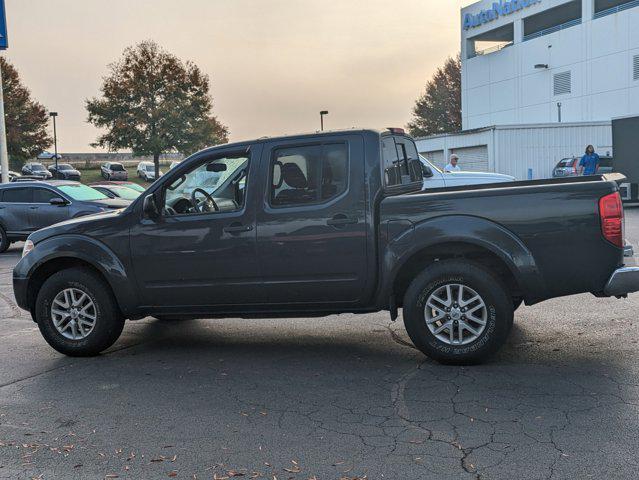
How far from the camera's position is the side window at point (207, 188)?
20.5 ft

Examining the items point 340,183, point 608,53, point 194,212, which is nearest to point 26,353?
point 194,212

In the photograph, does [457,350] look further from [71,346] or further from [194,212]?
[71,346]

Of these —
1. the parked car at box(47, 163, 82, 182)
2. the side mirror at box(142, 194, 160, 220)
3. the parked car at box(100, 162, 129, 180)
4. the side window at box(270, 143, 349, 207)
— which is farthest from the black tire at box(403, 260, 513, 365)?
the parked car at box(100, 162, 129, 180)

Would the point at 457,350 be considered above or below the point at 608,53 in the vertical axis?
below

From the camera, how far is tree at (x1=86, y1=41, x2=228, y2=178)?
49.6 meters

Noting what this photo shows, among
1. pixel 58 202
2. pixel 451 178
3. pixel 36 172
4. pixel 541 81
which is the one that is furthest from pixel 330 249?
pixel 36 172

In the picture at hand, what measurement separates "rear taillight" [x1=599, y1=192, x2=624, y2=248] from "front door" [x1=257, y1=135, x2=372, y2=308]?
180 cm

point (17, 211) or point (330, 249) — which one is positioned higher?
point (17, 211)

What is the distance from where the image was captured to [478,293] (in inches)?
218

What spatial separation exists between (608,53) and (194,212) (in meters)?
37.1

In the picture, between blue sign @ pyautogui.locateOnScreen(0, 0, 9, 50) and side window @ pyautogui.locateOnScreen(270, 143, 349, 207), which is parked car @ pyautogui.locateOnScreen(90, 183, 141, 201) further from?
side window @ pyautogui.locateOnScreen(270, 143, 349, 207)

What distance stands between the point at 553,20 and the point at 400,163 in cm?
4160

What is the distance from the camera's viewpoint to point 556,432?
4.16 meters

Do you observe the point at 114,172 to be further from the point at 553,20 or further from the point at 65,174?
the point at 553,20
